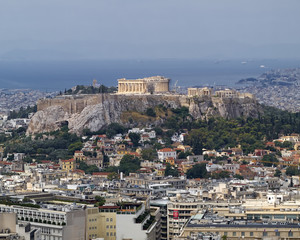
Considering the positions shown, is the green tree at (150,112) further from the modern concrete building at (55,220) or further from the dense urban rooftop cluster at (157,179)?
the modern concrete building at (55,220)

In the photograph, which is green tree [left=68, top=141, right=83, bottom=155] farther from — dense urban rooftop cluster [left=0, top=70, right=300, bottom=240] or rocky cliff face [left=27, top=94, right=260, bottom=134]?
rocky cliff face [left=27, top=94, right=260, bottom=134]

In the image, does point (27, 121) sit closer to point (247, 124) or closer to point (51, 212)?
point (247, 124)

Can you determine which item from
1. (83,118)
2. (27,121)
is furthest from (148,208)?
(27,121)

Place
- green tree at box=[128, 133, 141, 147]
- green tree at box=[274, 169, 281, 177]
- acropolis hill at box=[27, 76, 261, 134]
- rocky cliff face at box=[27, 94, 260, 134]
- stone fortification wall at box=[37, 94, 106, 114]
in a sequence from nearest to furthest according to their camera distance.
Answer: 1. green tree at box=[274, 169, 281, 177]
2. green tree at box=[128, 133, 141, 147]
3. rocky cliff face at box=[27, 94, 260, 134]
4. acropolis hill at box=[27, 76, 261, 134]
5. stone fortification wall at box=[37, 94, 106, 114]

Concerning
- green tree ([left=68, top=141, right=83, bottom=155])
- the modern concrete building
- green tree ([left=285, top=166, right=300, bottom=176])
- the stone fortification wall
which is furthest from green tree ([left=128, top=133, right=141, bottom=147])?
the modern concrete building

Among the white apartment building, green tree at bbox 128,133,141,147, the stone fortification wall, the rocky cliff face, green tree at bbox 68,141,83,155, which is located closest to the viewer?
the white apartment building

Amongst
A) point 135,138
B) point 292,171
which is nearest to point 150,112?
point 135,138

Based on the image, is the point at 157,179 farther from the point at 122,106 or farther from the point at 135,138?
the point at 122,106

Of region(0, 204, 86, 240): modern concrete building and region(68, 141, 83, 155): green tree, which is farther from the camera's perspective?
region(68, 141, 83, 155): green tree

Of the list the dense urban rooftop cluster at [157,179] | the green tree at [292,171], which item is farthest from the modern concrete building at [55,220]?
the green tree at [292,171]
